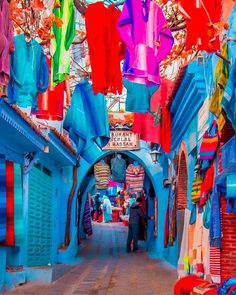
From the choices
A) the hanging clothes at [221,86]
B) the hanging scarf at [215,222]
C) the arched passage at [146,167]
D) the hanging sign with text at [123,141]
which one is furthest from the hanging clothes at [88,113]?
the hanging sign with text at [123,141]

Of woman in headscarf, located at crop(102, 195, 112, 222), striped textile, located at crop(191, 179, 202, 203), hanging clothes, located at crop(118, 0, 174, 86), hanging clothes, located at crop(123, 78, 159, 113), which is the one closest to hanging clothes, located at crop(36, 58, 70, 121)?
hanging clothes, located at crop(123, 78, 159, 113)

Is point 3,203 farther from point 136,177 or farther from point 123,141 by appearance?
point 136,177

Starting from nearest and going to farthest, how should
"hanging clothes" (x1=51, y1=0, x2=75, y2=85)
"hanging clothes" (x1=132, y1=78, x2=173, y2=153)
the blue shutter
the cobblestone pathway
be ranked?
"hanging clothes" (x1=51, y1=0, x2=75, y2=85) < the cobblestone pathway < the blue shutter < "hanging clothes" (x1=132, y1=78, x2=173, y2=153)

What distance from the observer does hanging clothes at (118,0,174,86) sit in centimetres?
624

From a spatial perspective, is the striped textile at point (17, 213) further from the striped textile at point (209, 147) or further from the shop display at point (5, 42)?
the shop display at point (5, 42)

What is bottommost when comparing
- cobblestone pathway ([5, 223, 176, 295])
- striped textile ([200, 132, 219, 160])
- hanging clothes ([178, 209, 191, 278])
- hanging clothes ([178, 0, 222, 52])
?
cobblestone pathway ([5, 223, 176, 295])

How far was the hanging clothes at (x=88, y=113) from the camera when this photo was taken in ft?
31.5

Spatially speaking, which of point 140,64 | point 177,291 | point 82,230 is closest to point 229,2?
point 140,64

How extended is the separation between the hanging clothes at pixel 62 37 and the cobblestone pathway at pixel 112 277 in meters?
4.08

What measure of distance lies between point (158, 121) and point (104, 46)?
17.3ft

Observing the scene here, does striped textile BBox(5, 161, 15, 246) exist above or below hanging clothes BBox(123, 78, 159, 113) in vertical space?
below

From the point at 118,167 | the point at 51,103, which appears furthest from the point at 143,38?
the point at 118,167

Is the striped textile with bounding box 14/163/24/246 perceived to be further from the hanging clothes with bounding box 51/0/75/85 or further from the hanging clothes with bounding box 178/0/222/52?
the hanging clothes with bounding box 178/0/222/52

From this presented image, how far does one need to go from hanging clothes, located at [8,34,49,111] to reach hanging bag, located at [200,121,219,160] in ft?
9.03
